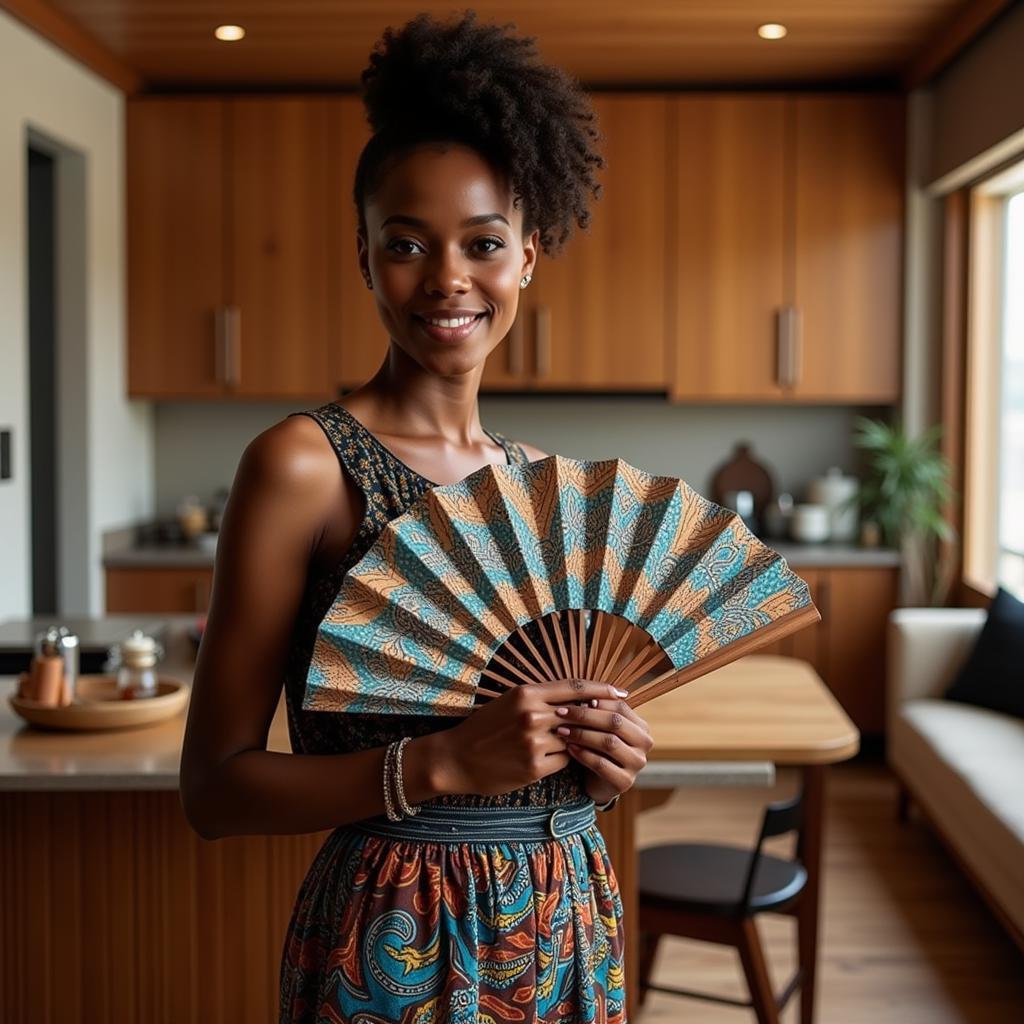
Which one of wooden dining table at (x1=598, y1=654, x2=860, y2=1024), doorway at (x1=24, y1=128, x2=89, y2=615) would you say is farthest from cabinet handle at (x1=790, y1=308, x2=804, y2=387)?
doorway at (x1=24, y1=128, x2=89, y2=615)

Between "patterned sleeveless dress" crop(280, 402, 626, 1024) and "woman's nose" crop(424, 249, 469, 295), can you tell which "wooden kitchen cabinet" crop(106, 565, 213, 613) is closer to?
"patterned sleeveless dress" crop(280, 402, 626, 1024)

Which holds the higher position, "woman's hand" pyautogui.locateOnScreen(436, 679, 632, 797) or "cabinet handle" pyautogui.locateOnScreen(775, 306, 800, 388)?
"cabinet handle" pyautogui.locateOnScreen(775, 306, 800, 388)

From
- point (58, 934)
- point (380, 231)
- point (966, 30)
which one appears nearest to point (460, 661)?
point (380, 231)

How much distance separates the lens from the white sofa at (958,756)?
323cm

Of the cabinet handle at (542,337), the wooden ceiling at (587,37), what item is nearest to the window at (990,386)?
the wooden ceiling at (587,37)

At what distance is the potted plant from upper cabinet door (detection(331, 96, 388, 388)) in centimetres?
201

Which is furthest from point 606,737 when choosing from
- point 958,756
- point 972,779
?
point 958,756

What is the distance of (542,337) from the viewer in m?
5.40

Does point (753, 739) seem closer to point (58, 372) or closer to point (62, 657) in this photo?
point (62, 657)

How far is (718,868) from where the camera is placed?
107 inches

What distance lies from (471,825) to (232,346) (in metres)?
4.43

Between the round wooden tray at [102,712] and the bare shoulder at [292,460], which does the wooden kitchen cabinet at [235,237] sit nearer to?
the round wooden tray at [102,712]

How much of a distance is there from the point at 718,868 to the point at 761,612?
1.66 metres

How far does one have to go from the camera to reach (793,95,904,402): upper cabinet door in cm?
532
